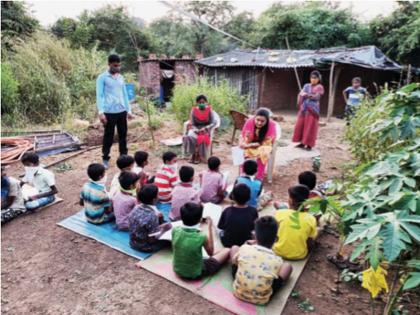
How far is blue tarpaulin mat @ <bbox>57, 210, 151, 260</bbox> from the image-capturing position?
9.99 feet

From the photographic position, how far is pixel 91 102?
9.95 meters

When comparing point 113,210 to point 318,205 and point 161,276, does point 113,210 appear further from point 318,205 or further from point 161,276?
point 318,205

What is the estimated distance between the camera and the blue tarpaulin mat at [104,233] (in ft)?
9.99

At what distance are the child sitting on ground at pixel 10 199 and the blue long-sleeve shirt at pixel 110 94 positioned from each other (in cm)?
166

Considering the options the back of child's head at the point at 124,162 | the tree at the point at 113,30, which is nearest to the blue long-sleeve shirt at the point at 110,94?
the back of child's head at the point at 124,162

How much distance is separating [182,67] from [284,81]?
566 centimetres

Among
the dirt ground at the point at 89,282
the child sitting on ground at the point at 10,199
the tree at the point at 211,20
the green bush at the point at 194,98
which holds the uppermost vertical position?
the tree at the point at 211,20

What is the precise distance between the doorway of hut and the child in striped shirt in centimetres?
1337

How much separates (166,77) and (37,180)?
1399cm

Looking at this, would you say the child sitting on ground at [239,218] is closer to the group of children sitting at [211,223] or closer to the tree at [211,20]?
the group of children sitting at [211,223]

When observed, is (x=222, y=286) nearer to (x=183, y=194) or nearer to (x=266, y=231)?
(x=266, y=231)

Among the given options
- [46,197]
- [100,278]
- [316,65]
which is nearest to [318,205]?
[100,278]

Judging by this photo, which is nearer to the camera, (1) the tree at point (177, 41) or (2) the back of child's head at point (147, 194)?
(2) the back of child's head at point (147, 194)

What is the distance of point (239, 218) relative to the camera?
2.86 m
